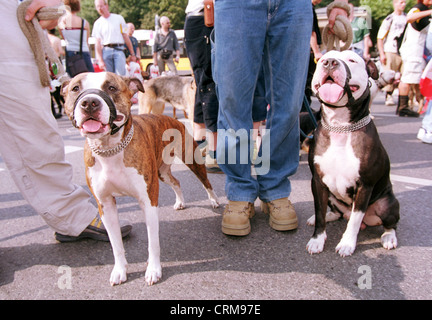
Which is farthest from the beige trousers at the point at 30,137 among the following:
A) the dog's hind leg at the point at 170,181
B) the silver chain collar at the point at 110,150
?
the dog's hind leg at the point at 170,181

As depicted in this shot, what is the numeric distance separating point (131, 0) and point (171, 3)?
7011 mm

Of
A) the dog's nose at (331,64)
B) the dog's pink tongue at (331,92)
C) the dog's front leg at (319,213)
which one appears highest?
the dog's nose at (331,64)

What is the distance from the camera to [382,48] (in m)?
7.88

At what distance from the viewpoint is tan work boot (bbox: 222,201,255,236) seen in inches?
93.7

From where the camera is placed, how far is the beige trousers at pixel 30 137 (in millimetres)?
1964

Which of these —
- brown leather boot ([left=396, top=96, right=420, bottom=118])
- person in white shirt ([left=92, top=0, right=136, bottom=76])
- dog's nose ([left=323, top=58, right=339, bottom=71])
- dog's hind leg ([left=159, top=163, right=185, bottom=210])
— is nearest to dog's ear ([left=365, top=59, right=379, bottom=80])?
dog's nose ([left=323, top=58, right=339, bottom=71])

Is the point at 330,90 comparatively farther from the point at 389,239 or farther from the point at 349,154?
the point at 389,239

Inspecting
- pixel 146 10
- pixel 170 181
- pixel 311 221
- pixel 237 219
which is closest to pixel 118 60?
pixel 170 181

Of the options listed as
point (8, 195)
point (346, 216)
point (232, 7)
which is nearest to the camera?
point (232, 7)

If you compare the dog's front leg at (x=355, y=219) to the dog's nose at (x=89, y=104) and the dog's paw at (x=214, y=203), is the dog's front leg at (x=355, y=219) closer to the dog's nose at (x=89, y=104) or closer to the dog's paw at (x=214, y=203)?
the dog's paw at (x=214, y=203)

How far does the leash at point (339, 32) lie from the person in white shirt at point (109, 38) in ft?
15.3

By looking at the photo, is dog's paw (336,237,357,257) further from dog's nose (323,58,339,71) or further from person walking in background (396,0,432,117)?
person walking in background (396,0,432,117)
